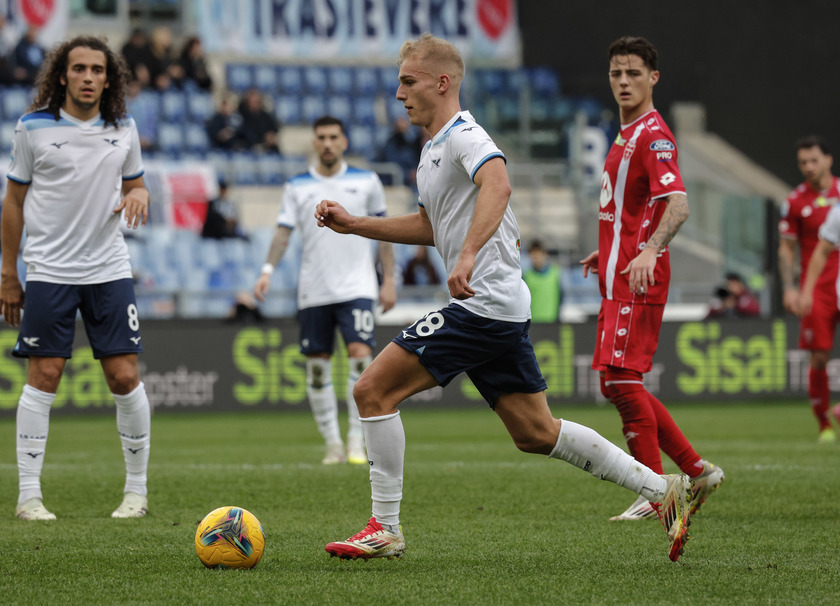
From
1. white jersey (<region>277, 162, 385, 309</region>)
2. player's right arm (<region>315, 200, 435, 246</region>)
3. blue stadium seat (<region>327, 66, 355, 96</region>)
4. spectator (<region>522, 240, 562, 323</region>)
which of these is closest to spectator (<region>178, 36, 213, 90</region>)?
blue stadium seat (<region>327, 66, 355, 96</region>)

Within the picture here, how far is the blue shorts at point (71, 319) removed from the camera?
6273 millimetres

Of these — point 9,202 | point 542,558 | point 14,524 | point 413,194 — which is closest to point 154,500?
point 14,524

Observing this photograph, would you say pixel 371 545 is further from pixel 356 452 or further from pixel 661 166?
pixel 356 452

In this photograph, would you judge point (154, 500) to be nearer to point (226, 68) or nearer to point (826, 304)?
point (826, 304)

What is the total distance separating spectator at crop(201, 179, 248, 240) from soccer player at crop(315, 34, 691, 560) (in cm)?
1357

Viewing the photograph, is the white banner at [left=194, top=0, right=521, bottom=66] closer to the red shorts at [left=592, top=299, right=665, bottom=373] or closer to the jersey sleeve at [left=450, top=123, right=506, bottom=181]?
the red shorts at [left=592, top=299, right=665, bottom=373]

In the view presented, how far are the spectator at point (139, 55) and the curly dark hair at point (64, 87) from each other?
15834 millimetres

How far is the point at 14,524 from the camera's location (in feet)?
19.9

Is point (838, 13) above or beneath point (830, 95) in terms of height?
above

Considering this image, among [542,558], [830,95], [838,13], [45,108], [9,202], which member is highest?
[838,13]

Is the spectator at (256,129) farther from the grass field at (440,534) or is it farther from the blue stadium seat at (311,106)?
the grass field at (440,534)

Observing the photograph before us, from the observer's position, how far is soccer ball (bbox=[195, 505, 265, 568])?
486 cm

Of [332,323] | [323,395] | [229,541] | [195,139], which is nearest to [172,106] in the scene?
[195,139]

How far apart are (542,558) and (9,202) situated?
328 cm
